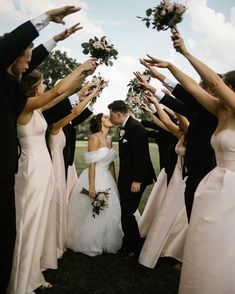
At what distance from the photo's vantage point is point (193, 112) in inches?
202

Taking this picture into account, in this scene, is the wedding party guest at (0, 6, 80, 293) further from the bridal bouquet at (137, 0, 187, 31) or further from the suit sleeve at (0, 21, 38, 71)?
the bridal bouquet at (137, 0, 187, 31)

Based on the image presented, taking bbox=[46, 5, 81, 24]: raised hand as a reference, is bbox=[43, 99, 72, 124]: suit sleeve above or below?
below

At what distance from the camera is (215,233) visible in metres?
3.71

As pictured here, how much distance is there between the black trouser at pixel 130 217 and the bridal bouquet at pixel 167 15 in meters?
3.30

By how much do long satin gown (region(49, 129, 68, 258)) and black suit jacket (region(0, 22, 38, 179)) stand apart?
2525mm

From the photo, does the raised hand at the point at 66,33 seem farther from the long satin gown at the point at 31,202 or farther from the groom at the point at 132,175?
the groom at the point at 132,175

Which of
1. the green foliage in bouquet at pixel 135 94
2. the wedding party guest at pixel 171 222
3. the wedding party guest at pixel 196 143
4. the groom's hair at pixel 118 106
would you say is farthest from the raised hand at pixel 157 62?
the green foliage in bouquet at pixel 135 94

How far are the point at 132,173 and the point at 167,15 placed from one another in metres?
3.33

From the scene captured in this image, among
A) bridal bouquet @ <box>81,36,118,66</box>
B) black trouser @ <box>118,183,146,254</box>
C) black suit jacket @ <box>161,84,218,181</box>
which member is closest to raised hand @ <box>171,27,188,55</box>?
black suit jacket @ <box>161,84,218,181</box>

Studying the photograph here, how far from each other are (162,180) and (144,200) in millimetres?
5354

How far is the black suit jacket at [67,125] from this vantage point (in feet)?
18.4

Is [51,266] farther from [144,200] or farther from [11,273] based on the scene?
[144,200]

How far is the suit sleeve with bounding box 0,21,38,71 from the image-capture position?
10.5ft

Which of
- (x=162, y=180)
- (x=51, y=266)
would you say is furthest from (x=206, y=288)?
(x=162, y=180)
